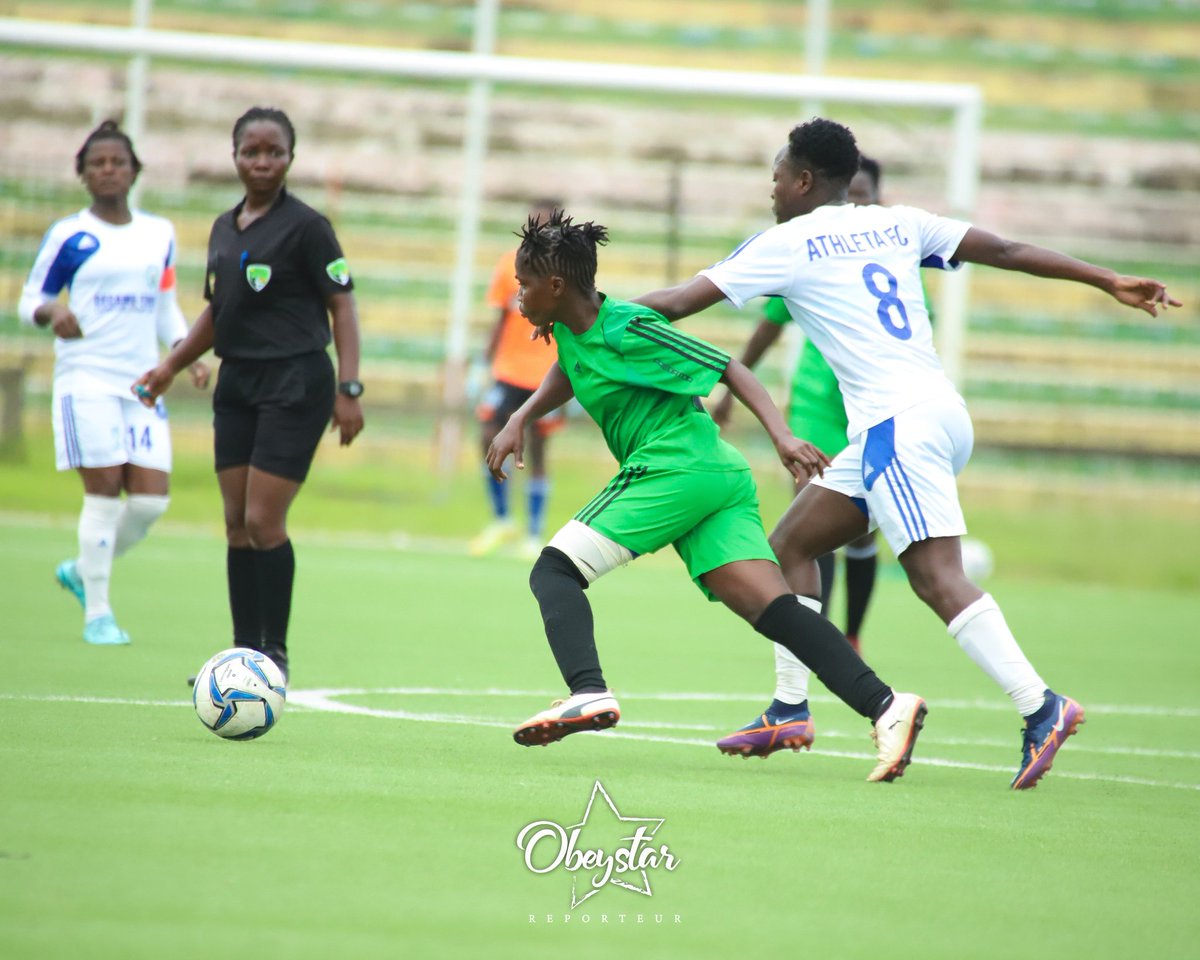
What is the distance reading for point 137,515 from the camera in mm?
8273

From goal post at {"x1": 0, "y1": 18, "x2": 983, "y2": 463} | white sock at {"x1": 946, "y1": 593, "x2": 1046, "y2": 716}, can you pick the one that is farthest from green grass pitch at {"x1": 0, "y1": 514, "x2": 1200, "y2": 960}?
goal post at {"x1": 0, "y1": 18, "x2": 983, "y2": 463}

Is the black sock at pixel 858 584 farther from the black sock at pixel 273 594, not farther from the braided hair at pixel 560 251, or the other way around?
the braided hair at pixel 560 251

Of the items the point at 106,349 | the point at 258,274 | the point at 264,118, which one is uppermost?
the point at 264,118

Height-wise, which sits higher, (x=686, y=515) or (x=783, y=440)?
(x=783, y=440)

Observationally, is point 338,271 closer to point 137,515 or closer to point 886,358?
point 886,358

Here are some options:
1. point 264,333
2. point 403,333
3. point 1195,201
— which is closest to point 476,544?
point 403,333

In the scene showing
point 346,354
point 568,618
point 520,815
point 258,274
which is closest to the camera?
point 520,815

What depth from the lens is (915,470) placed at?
18.0 ft

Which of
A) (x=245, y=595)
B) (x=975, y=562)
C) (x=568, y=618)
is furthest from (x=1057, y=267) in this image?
(x=975, y=562)

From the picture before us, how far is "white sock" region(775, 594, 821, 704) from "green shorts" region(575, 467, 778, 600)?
1.57ft

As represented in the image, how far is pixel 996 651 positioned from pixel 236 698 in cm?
235

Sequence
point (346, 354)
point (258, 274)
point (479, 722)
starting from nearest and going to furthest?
point (479, 722) → point (258, 274) → point (346, 354)

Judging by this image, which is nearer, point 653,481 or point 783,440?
point 783,440

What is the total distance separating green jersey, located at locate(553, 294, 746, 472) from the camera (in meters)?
5.27
